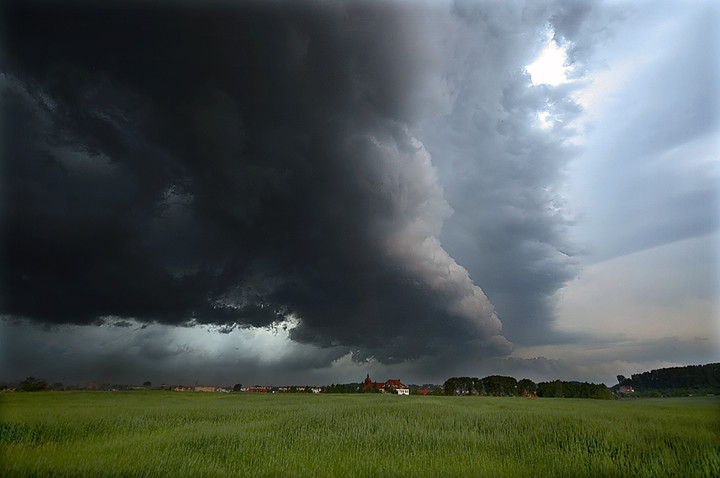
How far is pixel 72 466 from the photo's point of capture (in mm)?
8461

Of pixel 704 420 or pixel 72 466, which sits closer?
pixel 72 466

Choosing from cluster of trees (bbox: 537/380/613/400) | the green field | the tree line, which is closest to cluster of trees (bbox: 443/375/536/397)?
the tree line

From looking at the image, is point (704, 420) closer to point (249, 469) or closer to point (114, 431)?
point (249, 469)

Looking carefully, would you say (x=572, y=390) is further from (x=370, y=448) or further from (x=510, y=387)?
(x=370, y=448)

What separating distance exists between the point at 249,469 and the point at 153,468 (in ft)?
7.62

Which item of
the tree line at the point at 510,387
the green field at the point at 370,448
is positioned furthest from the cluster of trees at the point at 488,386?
the green field at the point at 370,448

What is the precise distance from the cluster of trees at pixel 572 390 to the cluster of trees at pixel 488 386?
29.5ft

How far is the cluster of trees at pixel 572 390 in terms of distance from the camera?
76.7 m

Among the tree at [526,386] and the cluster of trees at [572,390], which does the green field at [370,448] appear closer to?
the cluster of trees at [572,390]

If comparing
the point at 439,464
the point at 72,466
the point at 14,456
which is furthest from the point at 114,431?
the point at 439,464

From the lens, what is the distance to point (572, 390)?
84188 millimetres

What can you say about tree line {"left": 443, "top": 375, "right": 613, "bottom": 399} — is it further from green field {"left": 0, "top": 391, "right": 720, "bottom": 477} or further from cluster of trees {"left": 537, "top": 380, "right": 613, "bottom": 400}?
green field {"left": 0, "top": 391, "right": 720, "bottom": 477}

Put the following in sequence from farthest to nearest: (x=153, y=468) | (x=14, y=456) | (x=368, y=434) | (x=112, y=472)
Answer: (x=368, y=434), (x=14, y=456), (x=153, y=468), (x=112, y=472)

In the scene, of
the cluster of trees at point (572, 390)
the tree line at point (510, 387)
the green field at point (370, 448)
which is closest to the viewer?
the green field at point (370, 448)
